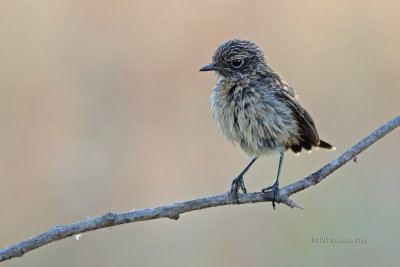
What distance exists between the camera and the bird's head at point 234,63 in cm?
603

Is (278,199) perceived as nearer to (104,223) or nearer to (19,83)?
(104,223)

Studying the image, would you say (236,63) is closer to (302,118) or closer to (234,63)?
(234,63)

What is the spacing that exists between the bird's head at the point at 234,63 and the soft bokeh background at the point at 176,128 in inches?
111

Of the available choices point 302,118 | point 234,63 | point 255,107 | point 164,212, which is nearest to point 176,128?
point 234,63

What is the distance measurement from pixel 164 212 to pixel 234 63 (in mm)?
2416

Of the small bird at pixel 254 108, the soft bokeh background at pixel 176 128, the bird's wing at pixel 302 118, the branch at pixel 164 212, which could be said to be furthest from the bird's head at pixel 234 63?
the soft bokeh background at pixel 176 128

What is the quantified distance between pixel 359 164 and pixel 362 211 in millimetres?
993

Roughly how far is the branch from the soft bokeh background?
3.41 m

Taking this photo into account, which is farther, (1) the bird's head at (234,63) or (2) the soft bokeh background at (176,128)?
(2) the soft bokeh background at (176,128)

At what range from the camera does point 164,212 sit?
4.09 meters

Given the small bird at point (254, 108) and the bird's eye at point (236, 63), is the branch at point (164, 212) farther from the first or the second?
the bird's eye at point (236, 63)

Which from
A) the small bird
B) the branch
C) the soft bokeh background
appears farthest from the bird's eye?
the soft bokeh background

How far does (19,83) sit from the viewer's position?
32.3 ft

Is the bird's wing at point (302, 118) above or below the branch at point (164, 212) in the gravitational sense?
above
